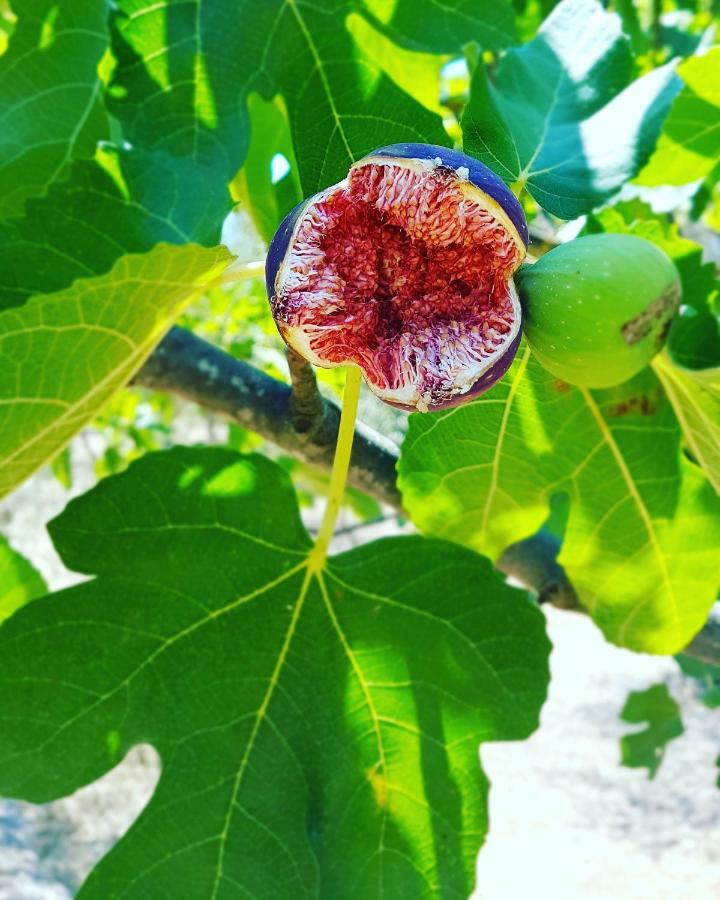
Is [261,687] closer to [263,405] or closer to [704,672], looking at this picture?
[263,405]

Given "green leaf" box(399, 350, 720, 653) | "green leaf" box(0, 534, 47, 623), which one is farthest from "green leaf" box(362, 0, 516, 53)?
"green leaf" box(0, 534, 47, 623)

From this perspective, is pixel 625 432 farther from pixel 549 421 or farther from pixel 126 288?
pixel 126 288

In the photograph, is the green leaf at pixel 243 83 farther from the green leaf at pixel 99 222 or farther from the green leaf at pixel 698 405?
the green leaf at pixel 698 405

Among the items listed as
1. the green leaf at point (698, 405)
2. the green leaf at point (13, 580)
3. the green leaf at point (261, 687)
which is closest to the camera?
the green leaf at point (698, 405)

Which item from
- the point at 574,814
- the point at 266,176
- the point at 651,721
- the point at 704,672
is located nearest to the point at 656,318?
the point at 266,176

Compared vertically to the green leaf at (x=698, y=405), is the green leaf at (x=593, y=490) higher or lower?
lower

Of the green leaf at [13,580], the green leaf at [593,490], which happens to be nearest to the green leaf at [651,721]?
the green leaf at [593,490]

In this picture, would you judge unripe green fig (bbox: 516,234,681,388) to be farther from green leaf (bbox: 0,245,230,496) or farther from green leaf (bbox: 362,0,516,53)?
green leaf (bbox: 362,0,516,53)
